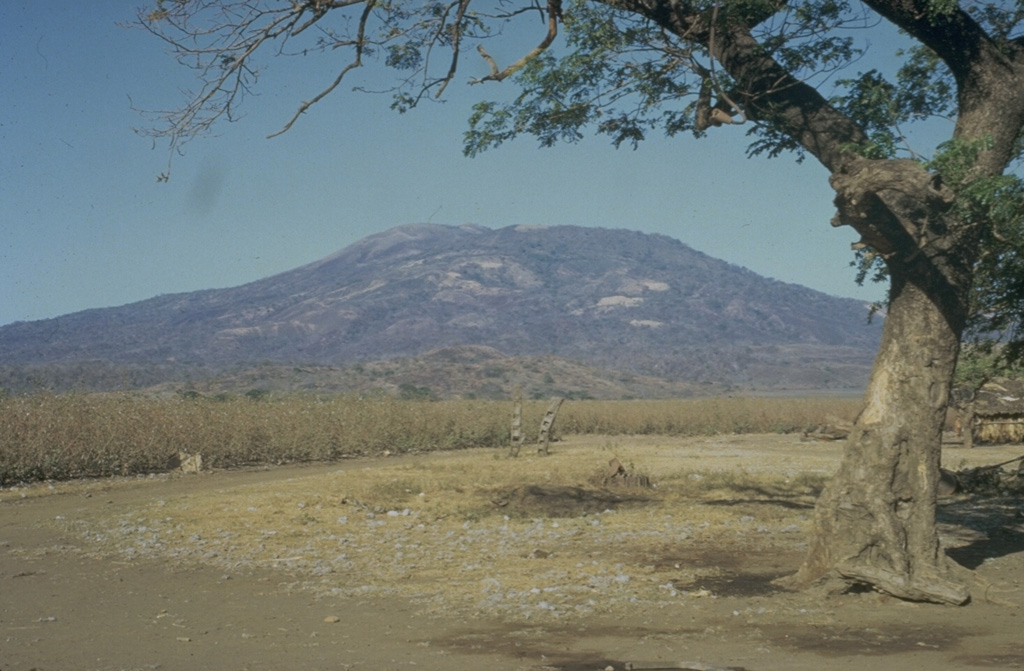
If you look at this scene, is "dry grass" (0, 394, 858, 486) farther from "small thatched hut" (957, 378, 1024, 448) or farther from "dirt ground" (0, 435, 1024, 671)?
"small thatched hut" (957, 378, 1024, 448)

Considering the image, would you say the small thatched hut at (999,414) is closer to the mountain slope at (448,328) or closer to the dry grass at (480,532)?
the dry grass at (480,532)

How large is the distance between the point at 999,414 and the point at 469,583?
2154cm

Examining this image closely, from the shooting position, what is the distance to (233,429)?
78.0 feet

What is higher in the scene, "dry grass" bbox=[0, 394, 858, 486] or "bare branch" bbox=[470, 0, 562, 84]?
"bare branch" bbox=[470, 0, 562, 84]

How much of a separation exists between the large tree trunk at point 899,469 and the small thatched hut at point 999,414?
19.4 m

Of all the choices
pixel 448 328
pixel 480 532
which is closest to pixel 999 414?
pixel 480 532

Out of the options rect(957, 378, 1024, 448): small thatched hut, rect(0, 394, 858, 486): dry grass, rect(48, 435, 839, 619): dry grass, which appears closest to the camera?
rect(48, 435, 839, 619): dry grass

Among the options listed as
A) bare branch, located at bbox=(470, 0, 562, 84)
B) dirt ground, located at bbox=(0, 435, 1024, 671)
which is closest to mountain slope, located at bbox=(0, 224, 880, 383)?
dirt ground, located at bbox=(0, 435, 1024, 671)

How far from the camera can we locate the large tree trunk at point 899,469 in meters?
8.13

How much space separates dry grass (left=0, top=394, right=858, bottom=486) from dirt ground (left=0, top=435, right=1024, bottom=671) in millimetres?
3413

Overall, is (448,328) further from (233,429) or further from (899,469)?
(899,469)

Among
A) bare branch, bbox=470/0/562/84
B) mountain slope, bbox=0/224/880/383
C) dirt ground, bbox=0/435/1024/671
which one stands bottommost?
dirt ground, bbox=0/435/1024/671

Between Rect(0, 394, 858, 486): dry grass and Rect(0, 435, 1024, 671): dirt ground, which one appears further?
Rect(0, 394, 858, 486): dry grass

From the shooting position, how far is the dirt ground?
21.7 feet
